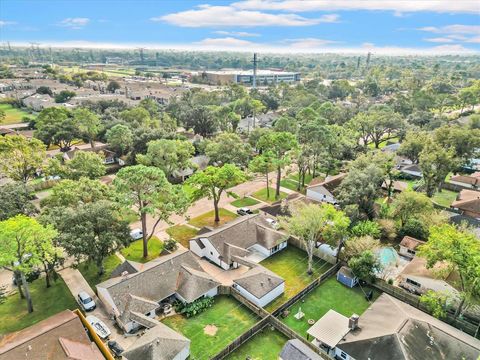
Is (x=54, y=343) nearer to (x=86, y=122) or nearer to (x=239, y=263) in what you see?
(x=239, y=263)

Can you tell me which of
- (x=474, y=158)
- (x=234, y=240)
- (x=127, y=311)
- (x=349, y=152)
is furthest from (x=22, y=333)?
(x=474, y=158)

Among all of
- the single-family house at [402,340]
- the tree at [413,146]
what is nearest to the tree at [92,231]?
the single-family house at [402,340]

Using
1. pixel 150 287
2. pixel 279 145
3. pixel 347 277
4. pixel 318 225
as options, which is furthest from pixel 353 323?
pixel 279 145

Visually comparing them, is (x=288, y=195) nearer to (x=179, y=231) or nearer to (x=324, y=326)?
(x=179, y=231)

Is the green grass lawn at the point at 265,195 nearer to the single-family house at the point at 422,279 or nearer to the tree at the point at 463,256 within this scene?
the single-family house at the point at 422,279

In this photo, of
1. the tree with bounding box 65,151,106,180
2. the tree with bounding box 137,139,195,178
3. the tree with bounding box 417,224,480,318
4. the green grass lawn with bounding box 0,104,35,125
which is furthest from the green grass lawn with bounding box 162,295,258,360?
the green grass lawn with bounding box 0,104,35,125

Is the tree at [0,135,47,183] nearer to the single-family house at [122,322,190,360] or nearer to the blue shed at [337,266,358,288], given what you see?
the single-family house at [122,322,190,360]
